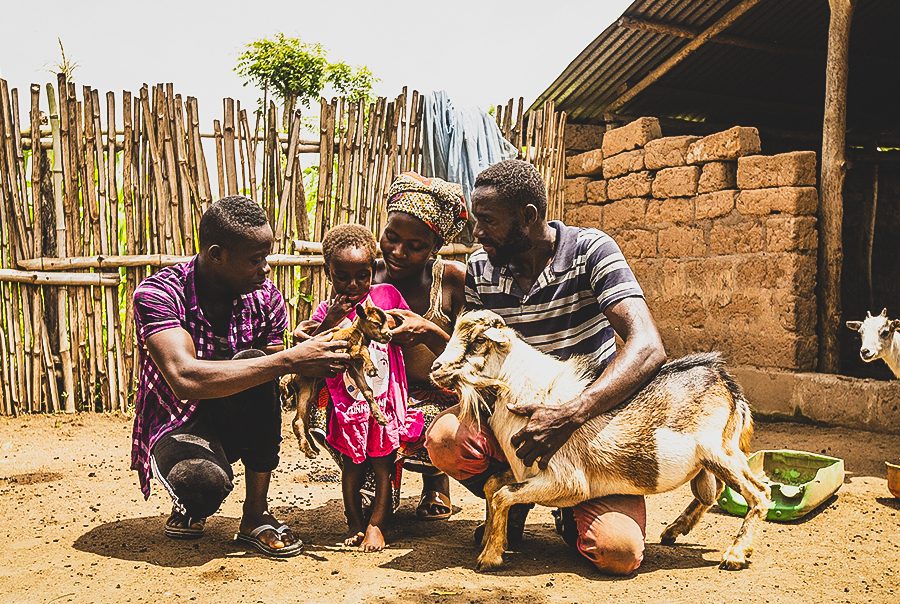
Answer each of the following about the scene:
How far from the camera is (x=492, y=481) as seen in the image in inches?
122

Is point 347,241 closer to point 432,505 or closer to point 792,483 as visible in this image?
point 432,505

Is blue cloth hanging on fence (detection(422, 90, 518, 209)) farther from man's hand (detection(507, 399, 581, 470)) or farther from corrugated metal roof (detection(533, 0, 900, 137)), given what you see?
man's hand (detection(507, 399, 581, 470))

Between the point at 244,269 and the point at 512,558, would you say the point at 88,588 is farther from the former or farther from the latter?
the point at 512,558

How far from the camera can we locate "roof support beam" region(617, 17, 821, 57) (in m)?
7.24

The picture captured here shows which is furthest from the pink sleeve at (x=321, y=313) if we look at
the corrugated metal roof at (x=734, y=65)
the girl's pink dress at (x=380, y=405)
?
A: the corrugated metal roof at (x=734, y=65)

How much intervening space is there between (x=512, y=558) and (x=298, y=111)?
4.61 metres

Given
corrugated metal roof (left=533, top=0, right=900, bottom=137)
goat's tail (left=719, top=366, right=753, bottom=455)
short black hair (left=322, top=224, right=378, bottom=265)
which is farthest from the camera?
corrugated metal roof (left=533, top=0, right=900, bottom=137)

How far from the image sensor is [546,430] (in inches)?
110

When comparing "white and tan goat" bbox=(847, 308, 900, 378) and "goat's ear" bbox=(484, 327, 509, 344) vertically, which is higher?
"goat's ear" bbox=(484, 327, 509, 344)

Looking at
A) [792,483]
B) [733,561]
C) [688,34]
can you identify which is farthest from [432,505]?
[688,34]

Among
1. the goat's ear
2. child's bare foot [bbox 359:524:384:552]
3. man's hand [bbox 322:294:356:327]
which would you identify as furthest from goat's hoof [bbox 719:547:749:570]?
man's hand [bbox 322:294:356:327]

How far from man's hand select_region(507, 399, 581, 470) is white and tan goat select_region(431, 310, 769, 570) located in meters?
0.10

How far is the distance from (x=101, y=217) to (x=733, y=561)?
5220 millimetres

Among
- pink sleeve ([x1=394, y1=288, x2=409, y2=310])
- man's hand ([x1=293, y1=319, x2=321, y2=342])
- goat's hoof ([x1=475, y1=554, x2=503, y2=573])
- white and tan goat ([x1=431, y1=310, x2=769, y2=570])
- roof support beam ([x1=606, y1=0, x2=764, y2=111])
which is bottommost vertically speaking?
goat's hoof ([x1=475, y1=554, x2=503, y2=573])
